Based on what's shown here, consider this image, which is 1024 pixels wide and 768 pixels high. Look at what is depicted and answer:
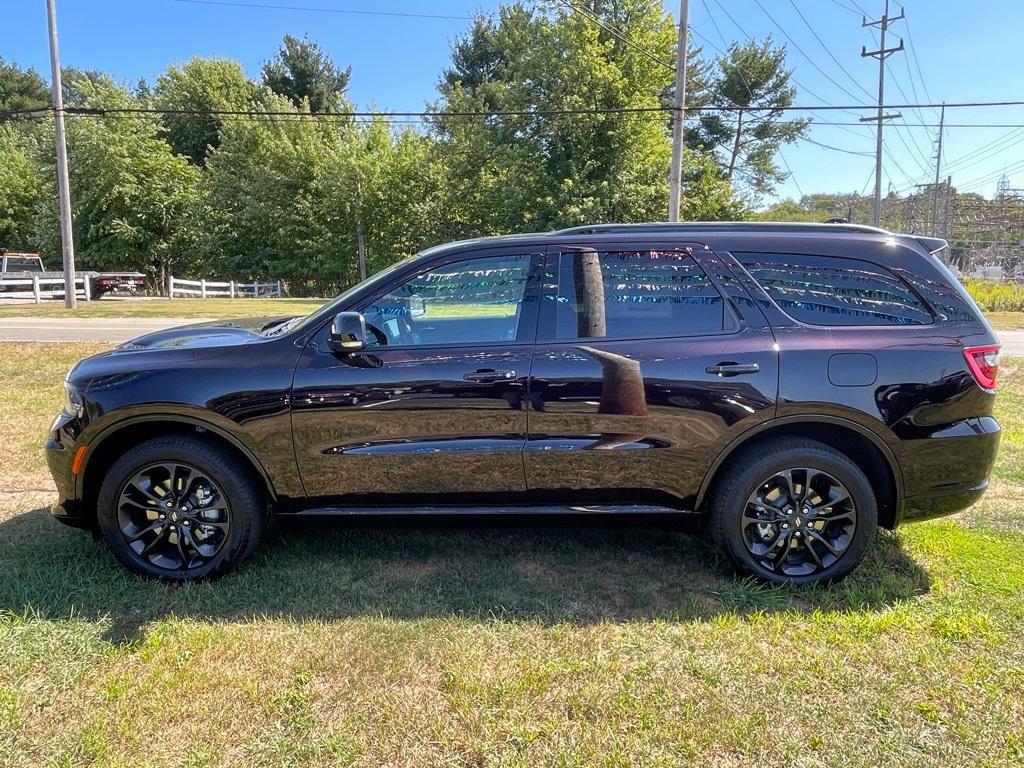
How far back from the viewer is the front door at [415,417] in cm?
320

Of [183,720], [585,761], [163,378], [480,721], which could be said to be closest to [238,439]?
[163,378]

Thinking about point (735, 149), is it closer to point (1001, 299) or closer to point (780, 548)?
point (1001, 299)

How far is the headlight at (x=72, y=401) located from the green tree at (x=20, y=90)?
58609 millimetres

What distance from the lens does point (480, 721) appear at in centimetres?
237

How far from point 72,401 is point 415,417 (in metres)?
1.79

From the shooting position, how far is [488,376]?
3186 millimetres

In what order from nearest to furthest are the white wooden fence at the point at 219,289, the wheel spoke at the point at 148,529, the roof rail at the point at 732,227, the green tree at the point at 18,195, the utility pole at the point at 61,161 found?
the wheel spoke at the point at 148,529 < the roof rail at the point at 732,227 < the utility pole at the point at 61,161 < the white wooden fence at the point at 219,289 < the green tree at the point at 18,195

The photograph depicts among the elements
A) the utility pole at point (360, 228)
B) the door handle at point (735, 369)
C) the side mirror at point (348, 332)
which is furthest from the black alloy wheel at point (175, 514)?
the utility pole at point (360, 228)

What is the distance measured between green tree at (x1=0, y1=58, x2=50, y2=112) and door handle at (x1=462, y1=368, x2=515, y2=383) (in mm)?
59922

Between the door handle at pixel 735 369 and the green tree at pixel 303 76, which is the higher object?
the green tree at pixel 303 76

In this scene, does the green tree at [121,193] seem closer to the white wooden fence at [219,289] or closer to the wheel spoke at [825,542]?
the white wooden fence at [219,289]

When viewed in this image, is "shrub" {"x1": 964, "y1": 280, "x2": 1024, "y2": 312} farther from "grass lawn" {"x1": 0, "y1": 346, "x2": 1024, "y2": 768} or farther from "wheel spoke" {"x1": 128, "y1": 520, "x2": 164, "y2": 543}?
"wheel spoke" {"x1": 128, "y1": 520, "x2": 164, "y2": 543}

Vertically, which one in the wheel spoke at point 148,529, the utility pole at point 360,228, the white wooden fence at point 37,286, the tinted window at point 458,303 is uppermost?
the utility pole at point 360,228

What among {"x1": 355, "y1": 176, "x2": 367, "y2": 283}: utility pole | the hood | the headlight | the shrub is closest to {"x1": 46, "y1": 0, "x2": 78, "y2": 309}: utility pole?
{"x1": 355, "y1": 176, "x2": 367, "y2": 283}: utility pole
